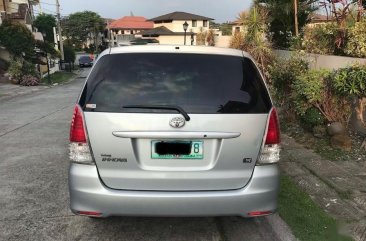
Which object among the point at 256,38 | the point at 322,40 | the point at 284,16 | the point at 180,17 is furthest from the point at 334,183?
the point at 180,17

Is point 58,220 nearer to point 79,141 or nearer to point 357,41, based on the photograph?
point 79,141

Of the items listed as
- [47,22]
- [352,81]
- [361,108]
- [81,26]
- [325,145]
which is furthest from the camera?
[81,26]

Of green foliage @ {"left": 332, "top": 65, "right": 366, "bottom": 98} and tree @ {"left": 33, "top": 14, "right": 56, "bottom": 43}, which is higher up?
tree @ {"left": 33, "top": 14, "right": 56, "bottom": 43}

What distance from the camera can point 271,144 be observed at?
350 cm

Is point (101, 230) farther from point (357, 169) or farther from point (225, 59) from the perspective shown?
point (357, 169)

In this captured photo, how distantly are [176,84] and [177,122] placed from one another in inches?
13.2

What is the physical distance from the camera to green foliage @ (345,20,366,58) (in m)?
8.41

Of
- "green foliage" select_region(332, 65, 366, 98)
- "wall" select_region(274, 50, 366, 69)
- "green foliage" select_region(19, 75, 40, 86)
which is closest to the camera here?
"green foliage" select_region(332, 65, 366, 98)

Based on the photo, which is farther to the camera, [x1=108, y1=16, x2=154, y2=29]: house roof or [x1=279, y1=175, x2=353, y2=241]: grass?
[x1=108, y1=16, x2=154, y2=29]: house roof

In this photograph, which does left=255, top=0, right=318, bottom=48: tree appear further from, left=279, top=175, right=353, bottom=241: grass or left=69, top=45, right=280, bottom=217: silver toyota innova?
left=69, top=45, right=280, bottom=217: silver toyota innova

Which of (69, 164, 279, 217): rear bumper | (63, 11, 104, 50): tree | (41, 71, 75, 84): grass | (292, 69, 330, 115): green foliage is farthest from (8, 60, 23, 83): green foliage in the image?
(63, 11, 104, 50): tree

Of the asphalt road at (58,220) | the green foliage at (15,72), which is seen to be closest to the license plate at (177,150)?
the asphalt road at (58,220)

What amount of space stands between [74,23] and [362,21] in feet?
346

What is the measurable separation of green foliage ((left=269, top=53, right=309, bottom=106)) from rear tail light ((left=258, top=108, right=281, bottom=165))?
532cm
